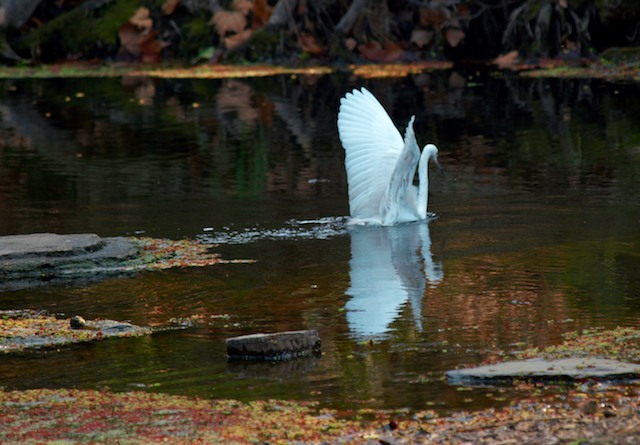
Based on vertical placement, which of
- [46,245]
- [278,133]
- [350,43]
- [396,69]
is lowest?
[396,69]

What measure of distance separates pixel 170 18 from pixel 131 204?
2037cm

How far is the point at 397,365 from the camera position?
6.79 m

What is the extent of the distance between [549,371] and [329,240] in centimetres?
437

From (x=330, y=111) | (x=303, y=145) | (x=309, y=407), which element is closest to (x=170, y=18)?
(x=330, y=111)

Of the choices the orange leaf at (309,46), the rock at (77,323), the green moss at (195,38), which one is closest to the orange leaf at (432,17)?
the orange leaf at (309,46)

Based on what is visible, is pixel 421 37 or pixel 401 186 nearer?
pixel 401 186

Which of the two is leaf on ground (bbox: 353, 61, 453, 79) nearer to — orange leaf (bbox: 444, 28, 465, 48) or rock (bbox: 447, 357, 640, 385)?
orange leaf (bbox: 444, 28, 465, 48)

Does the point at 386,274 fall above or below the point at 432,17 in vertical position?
below

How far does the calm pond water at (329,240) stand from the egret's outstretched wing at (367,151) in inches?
14.1

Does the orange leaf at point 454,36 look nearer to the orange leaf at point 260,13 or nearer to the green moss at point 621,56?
the orange leaf at point 260,13

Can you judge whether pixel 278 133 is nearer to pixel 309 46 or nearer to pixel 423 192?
pixel 423 192

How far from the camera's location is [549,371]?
630 cm

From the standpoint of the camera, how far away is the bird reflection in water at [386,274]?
26.0ft

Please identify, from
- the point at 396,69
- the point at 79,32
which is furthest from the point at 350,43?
the point at 79,32
